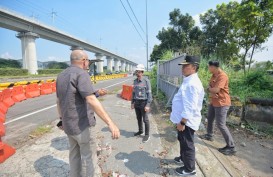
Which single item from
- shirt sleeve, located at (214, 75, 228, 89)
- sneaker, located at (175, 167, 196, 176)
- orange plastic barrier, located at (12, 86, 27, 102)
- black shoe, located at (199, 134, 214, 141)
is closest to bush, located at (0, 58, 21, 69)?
orange plastic barrier, located at (12, 86, 27, 102)

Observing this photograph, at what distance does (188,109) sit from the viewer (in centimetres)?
301

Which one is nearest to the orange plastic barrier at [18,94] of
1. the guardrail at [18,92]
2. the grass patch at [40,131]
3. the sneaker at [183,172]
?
the guardrail at [18,92]

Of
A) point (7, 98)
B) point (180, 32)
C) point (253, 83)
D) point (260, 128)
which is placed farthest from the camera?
point (180, 32)

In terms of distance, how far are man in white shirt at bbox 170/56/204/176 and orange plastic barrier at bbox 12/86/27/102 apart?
31.3ft

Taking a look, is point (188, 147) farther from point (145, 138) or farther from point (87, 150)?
point (145, 138)

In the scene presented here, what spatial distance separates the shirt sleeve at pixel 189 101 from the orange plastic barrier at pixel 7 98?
28.2 ft

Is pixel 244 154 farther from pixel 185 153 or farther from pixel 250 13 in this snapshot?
pixel 250 13

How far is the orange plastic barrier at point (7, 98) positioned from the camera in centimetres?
889

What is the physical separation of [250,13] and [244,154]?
1138cm

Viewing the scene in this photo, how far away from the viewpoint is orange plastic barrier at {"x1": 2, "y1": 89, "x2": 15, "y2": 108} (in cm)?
889

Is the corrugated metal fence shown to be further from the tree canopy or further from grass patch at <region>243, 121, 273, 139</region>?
the tree canopy

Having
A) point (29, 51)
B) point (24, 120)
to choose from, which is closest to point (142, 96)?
point (24, 120)

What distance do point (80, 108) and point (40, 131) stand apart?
151 inches

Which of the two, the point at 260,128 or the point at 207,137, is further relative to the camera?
the point at 260,128
